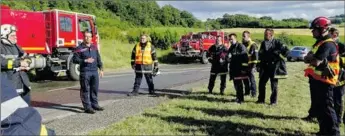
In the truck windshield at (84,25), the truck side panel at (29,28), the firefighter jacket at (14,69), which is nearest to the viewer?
the firefighter jacket at (14,69)

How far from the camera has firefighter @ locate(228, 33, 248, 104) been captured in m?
10.4

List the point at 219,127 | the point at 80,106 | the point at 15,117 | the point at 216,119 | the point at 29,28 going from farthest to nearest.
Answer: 1. the point at 29,28
2. the point at 80,106
3. the point at 216,119
4. the point at 219,127
5. the point at 15,117

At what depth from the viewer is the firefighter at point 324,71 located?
6.74 meters

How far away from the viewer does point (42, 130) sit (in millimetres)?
2861

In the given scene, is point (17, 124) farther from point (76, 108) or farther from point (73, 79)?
point (73, 79)

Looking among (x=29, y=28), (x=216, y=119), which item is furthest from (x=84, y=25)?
(x=216, y=119)

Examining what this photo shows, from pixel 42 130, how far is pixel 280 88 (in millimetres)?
11578

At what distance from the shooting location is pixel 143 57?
11.6 meters

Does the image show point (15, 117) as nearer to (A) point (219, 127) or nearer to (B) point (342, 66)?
(A) point (219, 127)

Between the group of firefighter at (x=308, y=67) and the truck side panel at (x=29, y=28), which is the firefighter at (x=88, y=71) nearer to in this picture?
the group of firefighter at (x=308, y=67)

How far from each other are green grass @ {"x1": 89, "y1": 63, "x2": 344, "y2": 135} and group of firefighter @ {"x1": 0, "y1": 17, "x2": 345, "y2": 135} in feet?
1.56

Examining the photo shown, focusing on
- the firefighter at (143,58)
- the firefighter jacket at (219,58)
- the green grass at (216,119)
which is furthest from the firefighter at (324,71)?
the firefighter at (143,58)

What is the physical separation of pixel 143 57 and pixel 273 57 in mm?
3389

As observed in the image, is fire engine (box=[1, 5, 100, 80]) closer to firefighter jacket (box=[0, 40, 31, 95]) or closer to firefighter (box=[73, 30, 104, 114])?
firefighter (box=[73, 30, 104, 114])
